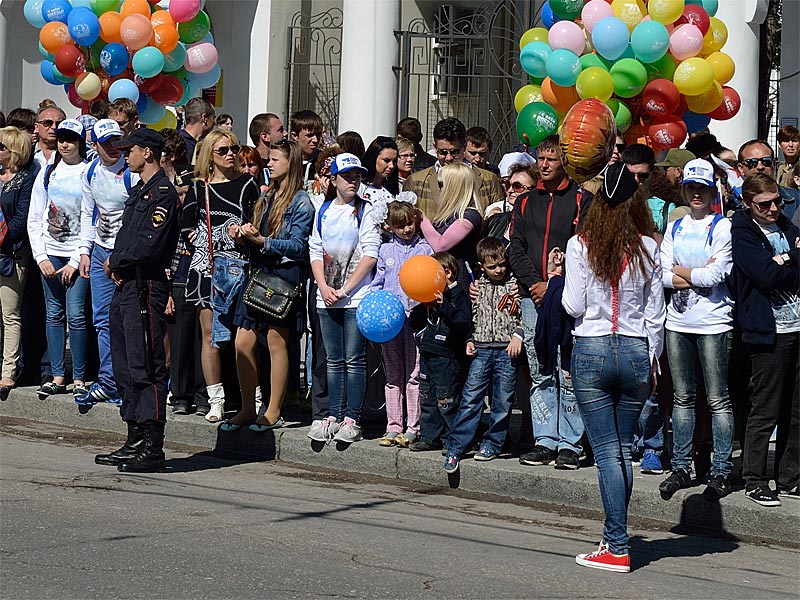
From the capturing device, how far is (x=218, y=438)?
1003 cm

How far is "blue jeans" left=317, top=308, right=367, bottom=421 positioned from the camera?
9414 mm

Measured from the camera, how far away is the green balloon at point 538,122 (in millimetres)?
10969

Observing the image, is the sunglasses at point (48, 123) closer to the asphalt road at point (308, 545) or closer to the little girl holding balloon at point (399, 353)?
the asphalt road at point (308, 545)

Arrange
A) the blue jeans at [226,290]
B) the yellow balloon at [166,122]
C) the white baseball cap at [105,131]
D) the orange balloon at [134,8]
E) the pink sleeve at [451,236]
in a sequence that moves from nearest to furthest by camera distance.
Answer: the pink sleeve at [451,236] < the white baseball cap at [105,131] < the blue jeans at [226,290] < the orange balloon at [134,8] < the yellow balloon at [166,122]

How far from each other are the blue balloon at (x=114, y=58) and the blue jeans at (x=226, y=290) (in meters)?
4.08

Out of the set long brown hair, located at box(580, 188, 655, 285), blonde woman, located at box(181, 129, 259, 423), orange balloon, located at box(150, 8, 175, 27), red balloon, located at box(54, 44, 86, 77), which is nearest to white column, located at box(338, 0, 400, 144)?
orange balloon, located at box(150, 8, 175, 27)

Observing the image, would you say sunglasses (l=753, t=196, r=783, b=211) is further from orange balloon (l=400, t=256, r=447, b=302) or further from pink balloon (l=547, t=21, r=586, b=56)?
pink balloon (l=547, t=21, r=586, b=56)

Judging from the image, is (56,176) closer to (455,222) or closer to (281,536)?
(455,222)

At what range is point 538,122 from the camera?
11.0 meters

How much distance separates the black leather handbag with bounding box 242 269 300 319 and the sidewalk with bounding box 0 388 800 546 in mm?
971

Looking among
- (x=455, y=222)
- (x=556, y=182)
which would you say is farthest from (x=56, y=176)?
(x=556, y=182)

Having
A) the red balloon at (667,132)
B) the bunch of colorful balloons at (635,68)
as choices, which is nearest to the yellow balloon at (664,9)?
the bunch of colorful balloons at (635,68)

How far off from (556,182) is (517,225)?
400 millimetres

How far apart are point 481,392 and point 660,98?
10.8 ft
